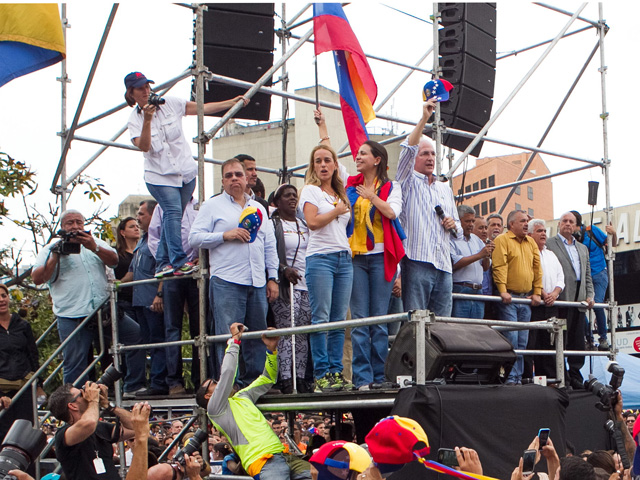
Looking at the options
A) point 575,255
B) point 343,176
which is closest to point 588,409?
point 575,255

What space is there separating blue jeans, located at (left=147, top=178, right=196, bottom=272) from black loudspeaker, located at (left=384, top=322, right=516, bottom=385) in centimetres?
241

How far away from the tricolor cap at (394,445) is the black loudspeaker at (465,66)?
7.14 metres

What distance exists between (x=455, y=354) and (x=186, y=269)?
2.58m

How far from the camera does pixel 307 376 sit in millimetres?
7684

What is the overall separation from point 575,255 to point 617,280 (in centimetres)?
1415

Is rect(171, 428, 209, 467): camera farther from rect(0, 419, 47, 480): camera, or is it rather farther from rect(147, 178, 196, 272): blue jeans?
rect(0, 419, 47, 480): camera

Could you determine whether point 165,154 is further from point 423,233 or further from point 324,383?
point 324,383

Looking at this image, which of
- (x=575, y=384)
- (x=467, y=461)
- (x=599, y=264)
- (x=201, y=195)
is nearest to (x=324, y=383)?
(x=201, y=195)

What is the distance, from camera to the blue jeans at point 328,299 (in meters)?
6.64

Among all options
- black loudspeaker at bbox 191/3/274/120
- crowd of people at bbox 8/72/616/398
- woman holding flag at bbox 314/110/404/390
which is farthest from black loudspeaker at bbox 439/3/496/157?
woman holding flag at bbox 314/110/404/390

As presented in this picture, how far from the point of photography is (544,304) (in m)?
8.96

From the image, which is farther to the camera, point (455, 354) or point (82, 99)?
point (82, 99)

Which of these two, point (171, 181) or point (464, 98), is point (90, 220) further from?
point (464, 98)

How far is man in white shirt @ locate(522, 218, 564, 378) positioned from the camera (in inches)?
354
